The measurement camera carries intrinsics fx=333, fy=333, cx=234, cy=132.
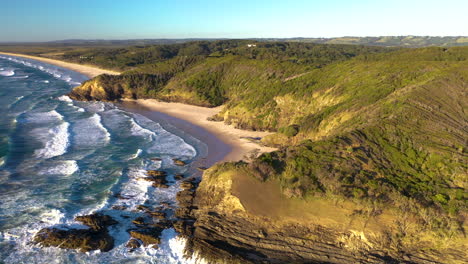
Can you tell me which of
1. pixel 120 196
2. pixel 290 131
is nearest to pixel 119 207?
pixel 120 196

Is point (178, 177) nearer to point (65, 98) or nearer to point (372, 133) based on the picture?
point (372, 133)

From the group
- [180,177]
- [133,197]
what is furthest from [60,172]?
[180,177]

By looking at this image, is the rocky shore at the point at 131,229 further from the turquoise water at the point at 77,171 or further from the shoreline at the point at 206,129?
the shoreline at the point at 206,129

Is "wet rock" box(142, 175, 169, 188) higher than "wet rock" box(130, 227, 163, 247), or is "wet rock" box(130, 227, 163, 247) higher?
"wet rock" box(142, 175, 169, 188)

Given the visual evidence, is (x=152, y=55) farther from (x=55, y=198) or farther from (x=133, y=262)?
(x=133, y=262)

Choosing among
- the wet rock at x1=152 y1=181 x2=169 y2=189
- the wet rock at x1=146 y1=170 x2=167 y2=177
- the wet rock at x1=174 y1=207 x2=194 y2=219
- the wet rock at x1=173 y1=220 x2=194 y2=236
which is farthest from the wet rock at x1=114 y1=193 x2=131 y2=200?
the wet rock at x1=173 y1=220 x2=194 y2=236

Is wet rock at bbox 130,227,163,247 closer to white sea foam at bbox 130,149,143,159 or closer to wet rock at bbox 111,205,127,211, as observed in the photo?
wet rock at bbox 111,205,127,211

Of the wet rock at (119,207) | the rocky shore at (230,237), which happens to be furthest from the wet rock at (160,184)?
the rocky shore at (230,237)
